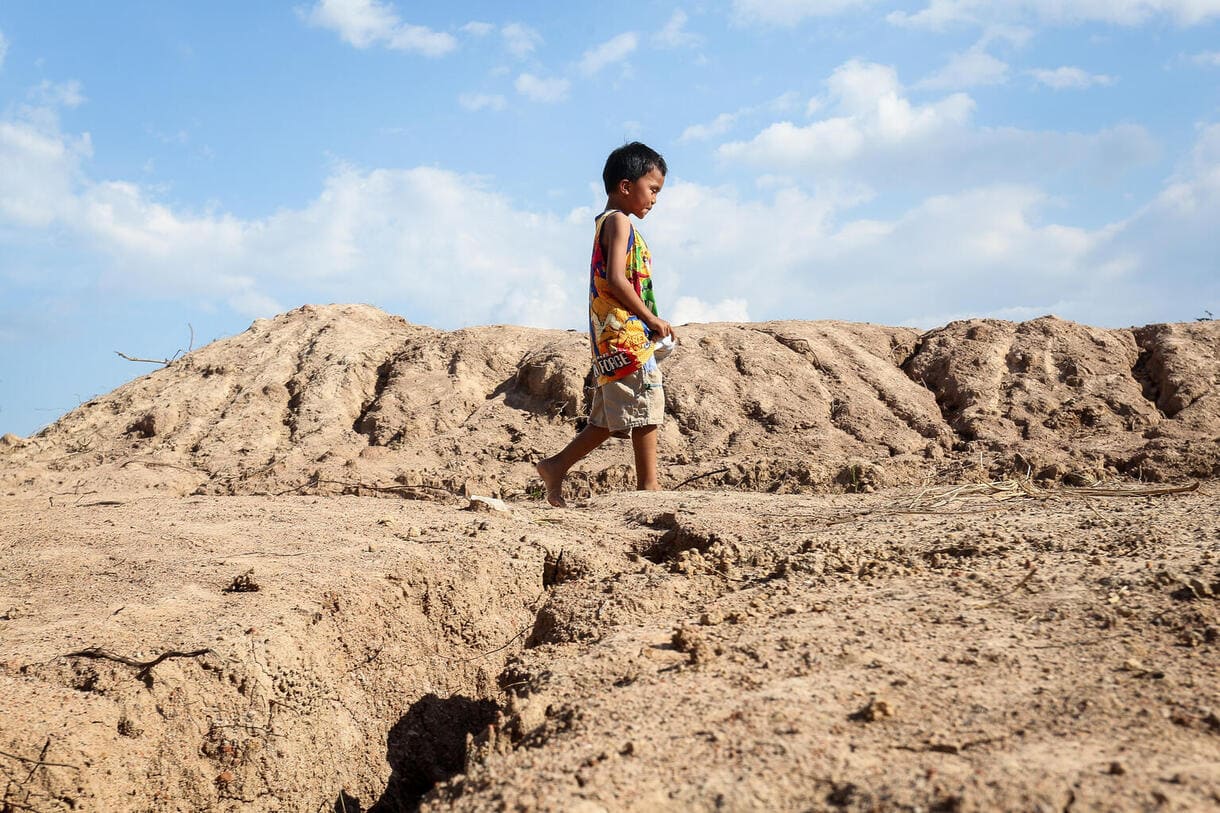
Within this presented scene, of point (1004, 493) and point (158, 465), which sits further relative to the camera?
point (158, 465)

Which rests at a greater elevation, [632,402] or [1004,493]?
[632,402]

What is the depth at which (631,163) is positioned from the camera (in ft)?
15.1

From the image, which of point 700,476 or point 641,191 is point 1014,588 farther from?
point 700,476

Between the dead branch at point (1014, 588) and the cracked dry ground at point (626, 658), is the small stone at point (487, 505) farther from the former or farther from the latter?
the dead branch at point (1014, 588)

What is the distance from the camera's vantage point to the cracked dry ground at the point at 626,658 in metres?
1.74

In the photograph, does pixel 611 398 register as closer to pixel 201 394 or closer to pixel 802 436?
pixel 802 436

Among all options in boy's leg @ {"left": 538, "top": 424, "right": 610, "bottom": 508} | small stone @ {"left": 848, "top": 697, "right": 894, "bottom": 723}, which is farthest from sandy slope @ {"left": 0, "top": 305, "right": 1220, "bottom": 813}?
boy's leg @ {"left": 538, "top": 424, "right": 610, "bottom": 508}

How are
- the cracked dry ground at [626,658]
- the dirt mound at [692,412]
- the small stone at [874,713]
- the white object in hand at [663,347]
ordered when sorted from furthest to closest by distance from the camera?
the dirt mound at [692,412], the white object in hand at [663,347], the small stone at [874,713], the cracked dry ground at [626,658]

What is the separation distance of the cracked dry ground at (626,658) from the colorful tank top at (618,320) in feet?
2.30

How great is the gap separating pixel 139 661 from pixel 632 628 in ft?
4.69

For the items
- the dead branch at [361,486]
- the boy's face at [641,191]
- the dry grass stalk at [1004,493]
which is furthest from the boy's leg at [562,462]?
the dry grass stalk at [1004,493]

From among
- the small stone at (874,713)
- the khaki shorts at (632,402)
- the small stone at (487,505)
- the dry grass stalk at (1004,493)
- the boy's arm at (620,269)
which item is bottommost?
the small stone at (874,713)

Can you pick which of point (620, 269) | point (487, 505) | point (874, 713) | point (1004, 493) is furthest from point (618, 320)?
point (874, 713)

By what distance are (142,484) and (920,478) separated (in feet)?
16.2
